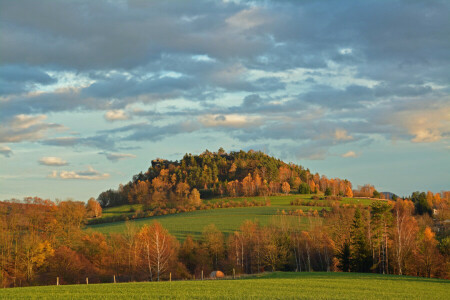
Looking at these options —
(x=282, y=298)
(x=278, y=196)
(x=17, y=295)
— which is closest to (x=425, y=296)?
(x=282, y=298)

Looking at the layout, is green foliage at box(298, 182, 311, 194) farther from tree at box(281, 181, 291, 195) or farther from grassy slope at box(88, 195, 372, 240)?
grassy slope at box(88, 195, 372, 240)

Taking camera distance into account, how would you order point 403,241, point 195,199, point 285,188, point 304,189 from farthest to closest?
point 285,188 → point 304,189 → point 195,199 → point 403,241

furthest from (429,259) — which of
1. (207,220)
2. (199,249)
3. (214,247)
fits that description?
(207,220)

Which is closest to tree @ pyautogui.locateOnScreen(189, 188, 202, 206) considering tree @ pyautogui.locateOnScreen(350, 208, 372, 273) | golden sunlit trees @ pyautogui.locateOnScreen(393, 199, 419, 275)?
golden sunlit trees @ pyautogui.locateOnScreen(393, 199, 419, 275)

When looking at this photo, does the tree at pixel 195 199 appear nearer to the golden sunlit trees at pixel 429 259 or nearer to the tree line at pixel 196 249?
the tree line at pixel 196 249

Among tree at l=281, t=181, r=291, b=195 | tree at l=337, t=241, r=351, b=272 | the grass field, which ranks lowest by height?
tree at l=337, t=241, r=351, b=272

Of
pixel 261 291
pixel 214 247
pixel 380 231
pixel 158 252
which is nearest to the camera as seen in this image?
pixel 261 291

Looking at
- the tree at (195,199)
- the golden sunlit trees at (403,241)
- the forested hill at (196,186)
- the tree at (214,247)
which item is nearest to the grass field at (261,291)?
the golden sunlit trees at (403,241)

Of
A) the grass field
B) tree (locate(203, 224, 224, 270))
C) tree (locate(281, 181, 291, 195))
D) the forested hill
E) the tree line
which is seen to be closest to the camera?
the grass field

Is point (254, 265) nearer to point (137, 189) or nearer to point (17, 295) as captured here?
point (17, 295)

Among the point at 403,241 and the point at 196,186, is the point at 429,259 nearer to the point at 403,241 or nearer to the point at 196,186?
the point at 403,241

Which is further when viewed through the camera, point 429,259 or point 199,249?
point 199,249

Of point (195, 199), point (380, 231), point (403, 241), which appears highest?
point (195, 199)

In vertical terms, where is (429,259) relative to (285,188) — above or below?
below
